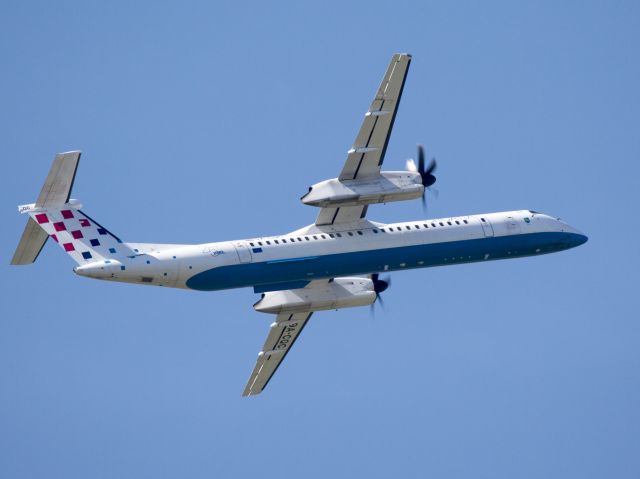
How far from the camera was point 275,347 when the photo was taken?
68062mm

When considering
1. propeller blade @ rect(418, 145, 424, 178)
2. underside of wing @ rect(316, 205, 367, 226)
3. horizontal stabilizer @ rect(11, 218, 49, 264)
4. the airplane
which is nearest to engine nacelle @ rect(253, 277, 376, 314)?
the airplane

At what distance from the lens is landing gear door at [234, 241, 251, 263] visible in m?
60.1

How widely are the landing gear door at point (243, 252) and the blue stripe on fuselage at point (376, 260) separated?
0.21 metres

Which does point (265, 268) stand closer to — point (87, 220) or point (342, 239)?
point (342, 239)

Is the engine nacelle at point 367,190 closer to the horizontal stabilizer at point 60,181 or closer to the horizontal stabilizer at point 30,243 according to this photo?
the horizontal stabilizer at point 60,181

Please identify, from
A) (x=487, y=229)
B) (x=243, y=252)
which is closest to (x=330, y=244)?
(x=243, y=252)

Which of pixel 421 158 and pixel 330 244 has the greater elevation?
pixel 421 158

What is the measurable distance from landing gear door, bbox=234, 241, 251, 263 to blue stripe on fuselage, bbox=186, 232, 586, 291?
211 mm

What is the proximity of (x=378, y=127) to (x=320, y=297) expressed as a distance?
388 inches

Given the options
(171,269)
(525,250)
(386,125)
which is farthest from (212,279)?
(525,250)

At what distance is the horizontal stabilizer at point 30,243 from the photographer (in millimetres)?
58875

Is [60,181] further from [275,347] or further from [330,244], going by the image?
[275,347]

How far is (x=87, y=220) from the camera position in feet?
195

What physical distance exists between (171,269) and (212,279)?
182cm
